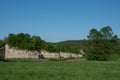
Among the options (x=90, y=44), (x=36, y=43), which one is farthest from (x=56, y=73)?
(x=90, y=44)

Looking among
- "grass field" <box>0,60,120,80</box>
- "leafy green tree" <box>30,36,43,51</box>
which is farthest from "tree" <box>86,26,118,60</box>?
"grass field" <box>0,60,120,80</box>

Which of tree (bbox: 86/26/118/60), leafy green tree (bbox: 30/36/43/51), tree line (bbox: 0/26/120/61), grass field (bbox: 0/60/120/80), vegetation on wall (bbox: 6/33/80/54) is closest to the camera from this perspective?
grass field (bbox: 0/60/120/80)

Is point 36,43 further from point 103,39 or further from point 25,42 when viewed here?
point 103,39

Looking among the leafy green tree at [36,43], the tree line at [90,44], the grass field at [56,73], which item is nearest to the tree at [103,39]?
the tree line at [90,44]

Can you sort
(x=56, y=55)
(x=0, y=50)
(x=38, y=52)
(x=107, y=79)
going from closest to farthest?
(x=107, y=79)
(x=0, y=50)
(x=38, y=52)
(x=56, y=55)

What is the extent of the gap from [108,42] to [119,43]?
18.4 ft

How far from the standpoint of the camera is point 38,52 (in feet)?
237

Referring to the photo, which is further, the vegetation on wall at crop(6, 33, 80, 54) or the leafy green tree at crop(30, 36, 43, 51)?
the leafy green tree at crop(30, 36, 43, 51)

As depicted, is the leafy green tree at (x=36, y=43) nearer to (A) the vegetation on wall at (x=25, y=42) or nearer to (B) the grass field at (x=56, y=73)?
(A) the vegetation on wall at (x=25, y=42)

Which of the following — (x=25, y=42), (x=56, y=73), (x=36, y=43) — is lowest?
(x=56, y=73)

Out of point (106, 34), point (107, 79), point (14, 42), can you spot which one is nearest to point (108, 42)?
point (106, 34)

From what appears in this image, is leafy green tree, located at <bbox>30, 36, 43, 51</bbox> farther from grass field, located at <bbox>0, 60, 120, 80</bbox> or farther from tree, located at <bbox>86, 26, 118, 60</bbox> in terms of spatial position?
grass field, located at <bbox>0, 60, 120, 80</bbox>

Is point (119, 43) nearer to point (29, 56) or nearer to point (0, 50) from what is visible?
point (29, 56)

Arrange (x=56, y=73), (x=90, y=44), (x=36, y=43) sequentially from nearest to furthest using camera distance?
(x=56, y=73) < (x=36, y=43) < (x=90, y=44)
